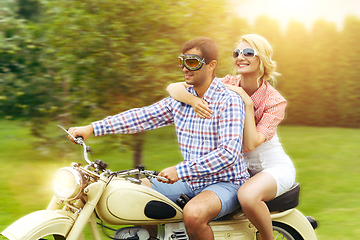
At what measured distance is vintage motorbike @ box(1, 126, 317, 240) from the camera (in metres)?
2.32

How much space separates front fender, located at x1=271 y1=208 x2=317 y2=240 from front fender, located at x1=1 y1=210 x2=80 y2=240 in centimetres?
153

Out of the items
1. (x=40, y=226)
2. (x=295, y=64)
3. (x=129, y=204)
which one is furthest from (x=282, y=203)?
(x=295, y=64)

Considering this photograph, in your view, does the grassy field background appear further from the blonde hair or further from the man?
the blonde hair

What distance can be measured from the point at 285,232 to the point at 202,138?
3.49ft

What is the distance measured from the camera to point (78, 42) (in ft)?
15.6

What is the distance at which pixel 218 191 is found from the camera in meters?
2.66


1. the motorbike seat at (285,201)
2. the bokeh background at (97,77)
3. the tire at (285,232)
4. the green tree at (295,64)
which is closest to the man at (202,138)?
the motorbike seat at (285,201)

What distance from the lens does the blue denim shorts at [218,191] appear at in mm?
2631

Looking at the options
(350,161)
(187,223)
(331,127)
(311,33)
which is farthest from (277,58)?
(187,223)

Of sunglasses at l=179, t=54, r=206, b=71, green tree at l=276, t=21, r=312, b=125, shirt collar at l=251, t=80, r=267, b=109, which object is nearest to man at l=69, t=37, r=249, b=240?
sunglasses at l=179, t=54, r=206, b=71

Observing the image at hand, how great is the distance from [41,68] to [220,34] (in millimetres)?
2547

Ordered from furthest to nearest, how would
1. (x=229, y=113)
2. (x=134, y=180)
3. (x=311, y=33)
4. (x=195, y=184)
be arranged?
(x=311, y=33)
(x=195, y=184)
(x=229, y=113)
(x=134, y=180)

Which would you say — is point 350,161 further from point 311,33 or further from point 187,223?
point 187,223

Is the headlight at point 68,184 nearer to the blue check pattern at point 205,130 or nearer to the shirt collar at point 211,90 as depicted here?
the blue check pattern at point 205,130
